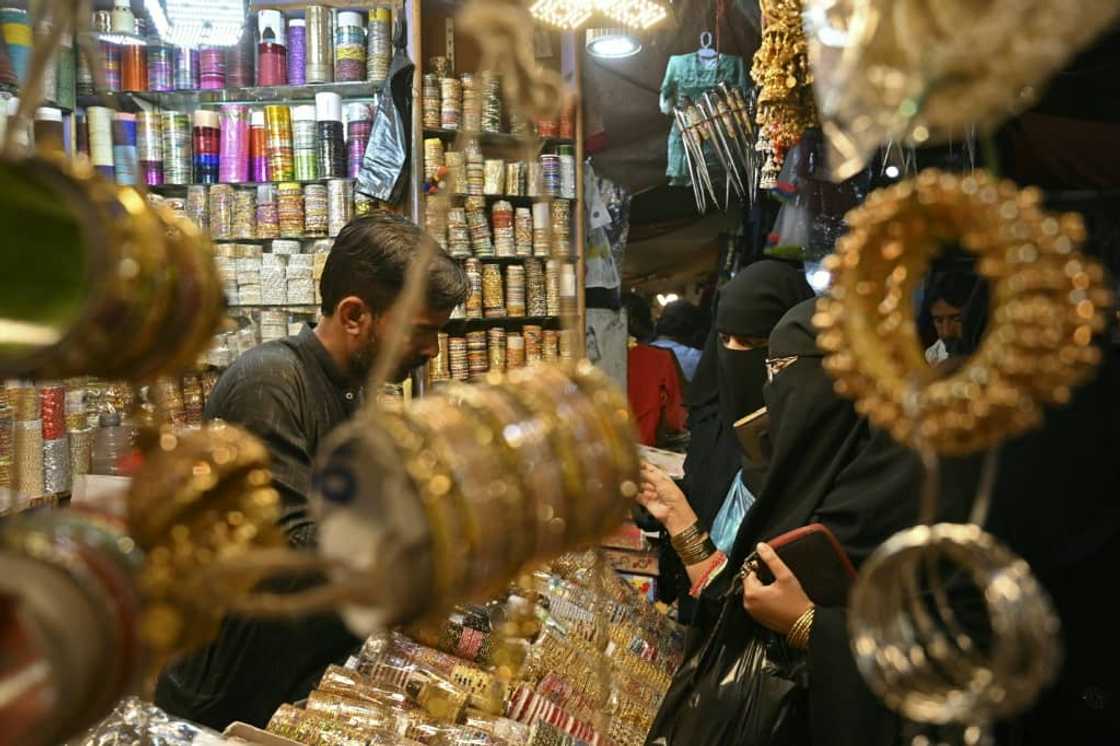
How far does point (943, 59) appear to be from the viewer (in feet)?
1.41

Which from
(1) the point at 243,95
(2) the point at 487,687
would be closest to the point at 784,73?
(2) the point at 487,687

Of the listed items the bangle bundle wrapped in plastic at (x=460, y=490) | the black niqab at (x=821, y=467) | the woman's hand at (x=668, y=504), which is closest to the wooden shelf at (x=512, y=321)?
the woman's hand at (x=668, y=504)

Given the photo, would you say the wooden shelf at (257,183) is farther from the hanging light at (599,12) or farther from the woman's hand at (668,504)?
the woman's hand at (668,504)

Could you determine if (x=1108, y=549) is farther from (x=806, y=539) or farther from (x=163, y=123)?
(x=163, y=123)

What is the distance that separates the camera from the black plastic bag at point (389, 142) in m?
3.50

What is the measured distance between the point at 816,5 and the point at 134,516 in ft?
1.57

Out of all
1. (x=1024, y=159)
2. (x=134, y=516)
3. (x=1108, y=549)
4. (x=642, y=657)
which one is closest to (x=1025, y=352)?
(x=134, y=516)

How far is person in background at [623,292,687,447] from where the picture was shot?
16.4 feet

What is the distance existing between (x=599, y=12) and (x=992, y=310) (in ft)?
5.98

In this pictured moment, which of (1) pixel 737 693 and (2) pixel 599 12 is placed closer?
(1) pixel 737 693

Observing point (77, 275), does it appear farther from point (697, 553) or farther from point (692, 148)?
point (692, 148)

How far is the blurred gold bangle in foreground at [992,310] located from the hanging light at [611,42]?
281cm

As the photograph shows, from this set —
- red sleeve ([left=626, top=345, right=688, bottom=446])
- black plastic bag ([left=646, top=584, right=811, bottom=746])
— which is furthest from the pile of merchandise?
red sleeve ([left=626, top=345, right=688, bottom=446])

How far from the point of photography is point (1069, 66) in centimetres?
207
